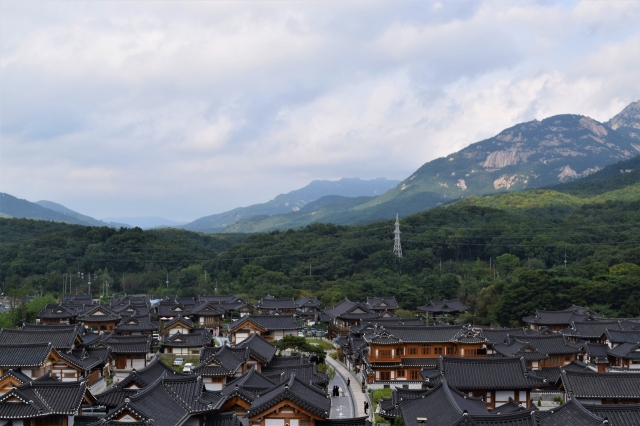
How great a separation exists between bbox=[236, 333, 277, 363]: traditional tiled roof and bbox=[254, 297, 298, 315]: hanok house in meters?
23.3

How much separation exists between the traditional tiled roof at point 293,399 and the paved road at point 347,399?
6.74 meters

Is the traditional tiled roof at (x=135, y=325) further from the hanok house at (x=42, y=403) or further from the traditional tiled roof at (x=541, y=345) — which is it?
the hanok house at (x=42, y=403)

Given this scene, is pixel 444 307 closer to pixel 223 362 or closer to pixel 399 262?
pixel 399 262

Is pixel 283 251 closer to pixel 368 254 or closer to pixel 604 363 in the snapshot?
pixel 368 254

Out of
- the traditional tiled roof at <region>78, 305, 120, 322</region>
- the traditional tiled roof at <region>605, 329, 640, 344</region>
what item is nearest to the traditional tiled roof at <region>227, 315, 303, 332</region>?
the traditional tiled roof at <region>78, 305, 120, 322</region>

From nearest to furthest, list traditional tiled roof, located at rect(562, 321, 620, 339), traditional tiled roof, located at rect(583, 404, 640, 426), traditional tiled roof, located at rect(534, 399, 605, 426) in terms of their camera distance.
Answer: traditional tiled roof, located at rect(534, 399, 605, 426) → traditional tiled roof, located at rect(583, 404, 640, 426) → traditional tiled roof, located at rect(562, 321, 620, 339)

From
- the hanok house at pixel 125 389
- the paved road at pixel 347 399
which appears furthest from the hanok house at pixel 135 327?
the hanok house at pixel 125 389

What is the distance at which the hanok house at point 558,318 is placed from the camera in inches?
2005

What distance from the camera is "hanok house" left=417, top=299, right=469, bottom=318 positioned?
6412 cm

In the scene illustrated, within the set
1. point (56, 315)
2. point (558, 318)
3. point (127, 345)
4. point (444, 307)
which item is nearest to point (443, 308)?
point (444, 307)

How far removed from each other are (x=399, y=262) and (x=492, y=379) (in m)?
61.9

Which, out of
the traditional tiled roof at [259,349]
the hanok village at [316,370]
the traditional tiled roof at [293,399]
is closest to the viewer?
the hanok village at [316,370]

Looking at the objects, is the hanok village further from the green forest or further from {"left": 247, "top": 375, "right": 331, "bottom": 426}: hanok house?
the green forest

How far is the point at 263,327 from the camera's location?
47219 millimetres
